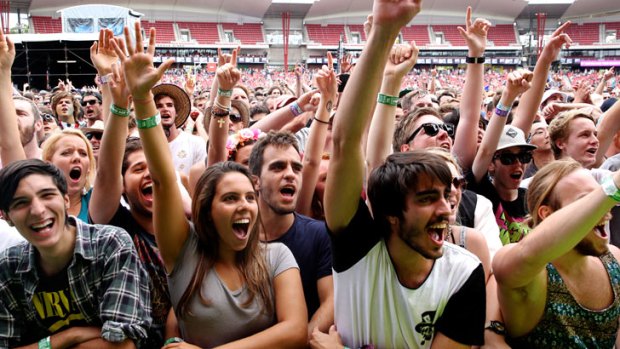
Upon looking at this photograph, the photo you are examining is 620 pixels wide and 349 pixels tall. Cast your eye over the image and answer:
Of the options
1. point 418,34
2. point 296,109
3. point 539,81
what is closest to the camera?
point 539,81

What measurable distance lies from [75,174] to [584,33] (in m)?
53.1

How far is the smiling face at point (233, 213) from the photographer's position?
213 cm

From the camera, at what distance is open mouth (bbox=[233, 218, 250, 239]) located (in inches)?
84.1

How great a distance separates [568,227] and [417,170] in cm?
48

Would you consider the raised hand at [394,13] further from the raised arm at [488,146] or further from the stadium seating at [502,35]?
the stadium seating at [502,35]

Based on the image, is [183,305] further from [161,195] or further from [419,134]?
[419,134]

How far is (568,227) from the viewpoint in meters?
1.64

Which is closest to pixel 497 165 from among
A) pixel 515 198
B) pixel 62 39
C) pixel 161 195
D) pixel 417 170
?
pixel 515 198

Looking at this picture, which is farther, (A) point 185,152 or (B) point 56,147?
(A) point 185,152

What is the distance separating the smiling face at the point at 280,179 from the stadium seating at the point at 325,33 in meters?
45.9

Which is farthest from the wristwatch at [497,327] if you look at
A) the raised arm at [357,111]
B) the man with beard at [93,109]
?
the man with beard at [93,109]

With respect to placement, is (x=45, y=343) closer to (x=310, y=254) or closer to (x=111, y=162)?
(x=111, y=162)

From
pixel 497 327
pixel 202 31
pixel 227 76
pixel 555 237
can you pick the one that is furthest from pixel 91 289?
pixel 202 31

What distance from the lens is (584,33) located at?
47.9m
